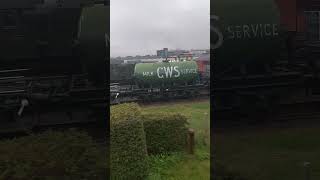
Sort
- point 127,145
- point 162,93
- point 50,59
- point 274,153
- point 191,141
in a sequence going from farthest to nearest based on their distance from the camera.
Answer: point 191,141
point 162,93
point 127,145
point 274,153
point 50,59

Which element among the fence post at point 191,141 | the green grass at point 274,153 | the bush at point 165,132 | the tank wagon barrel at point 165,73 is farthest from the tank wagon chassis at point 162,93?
the green grass at point 274,153

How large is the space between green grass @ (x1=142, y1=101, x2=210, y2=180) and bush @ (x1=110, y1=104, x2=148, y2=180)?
0.86 feet

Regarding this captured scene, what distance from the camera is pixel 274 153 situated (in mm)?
3832

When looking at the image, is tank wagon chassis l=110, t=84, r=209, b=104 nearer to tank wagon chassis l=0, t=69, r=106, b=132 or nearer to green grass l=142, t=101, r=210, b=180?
green grass l=142, t=101, r=210, b=180

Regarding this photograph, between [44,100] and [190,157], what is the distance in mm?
1903

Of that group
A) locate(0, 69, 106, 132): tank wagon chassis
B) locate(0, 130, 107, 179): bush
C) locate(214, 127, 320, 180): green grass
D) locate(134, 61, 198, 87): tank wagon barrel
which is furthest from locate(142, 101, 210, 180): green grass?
locate(0, 69, 106, 132): tank wagon chassis

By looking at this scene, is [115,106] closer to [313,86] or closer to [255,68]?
[255,68]

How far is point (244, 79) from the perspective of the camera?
149 inches

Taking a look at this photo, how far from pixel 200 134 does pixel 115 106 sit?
1.00 meters

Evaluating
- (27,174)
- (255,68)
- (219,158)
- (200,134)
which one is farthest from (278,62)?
(27,174)

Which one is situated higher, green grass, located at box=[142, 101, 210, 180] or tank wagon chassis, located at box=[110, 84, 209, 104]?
tank wagon chassis, located at box=[110, 84, 209, 104]

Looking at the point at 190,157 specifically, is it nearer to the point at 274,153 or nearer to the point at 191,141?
the point at 191,141

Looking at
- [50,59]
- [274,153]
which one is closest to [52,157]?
[50,59]

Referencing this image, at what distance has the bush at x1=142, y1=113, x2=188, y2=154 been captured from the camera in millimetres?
4793
